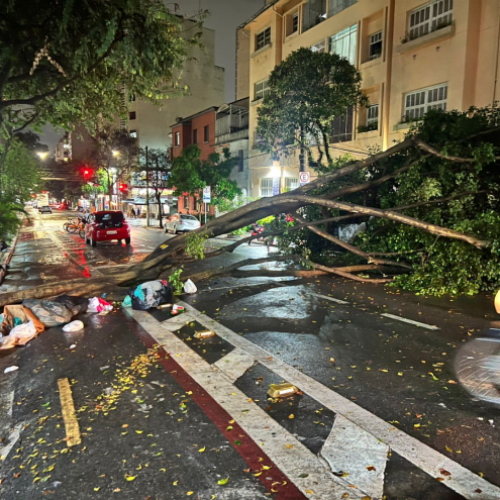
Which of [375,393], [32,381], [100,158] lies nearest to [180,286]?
[32,381]

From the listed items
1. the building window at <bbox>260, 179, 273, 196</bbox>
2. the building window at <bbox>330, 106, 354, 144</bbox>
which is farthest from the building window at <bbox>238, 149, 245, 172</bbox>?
the building window at <bbox>330, 106, 354, 144</bbox>

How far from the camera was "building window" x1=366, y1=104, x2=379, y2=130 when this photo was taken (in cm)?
2034

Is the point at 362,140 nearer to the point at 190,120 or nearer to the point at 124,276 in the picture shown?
the point at 124,276

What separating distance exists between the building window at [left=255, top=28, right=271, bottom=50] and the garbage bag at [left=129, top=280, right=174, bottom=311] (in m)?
25.3

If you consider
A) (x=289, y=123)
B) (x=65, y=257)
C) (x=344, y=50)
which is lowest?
(x=65, y=257)

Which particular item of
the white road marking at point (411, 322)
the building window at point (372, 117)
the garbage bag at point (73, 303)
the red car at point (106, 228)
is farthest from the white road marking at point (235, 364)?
the building window at point (372, 117)

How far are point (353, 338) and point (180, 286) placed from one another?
15.5 feet

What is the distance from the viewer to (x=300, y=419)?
384cm

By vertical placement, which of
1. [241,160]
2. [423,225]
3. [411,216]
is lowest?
[423,225]

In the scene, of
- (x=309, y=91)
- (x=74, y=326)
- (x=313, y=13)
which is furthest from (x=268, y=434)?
(x=313, y=13)

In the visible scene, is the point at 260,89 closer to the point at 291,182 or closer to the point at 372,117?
the point at 291,182

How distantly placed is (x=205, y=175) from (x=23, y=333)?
25568 millimetres

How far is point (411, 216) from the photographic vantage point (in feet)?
33.4

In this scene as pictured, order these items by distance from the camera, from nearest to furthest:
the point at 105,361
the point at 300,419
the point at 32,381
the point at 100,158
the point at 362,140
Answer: the point at 300,419
the point at 32,381
the point at 105,361
the point at 362,140
the point at 100,158
